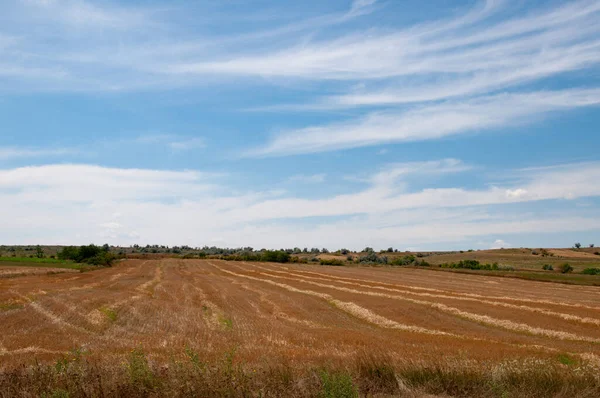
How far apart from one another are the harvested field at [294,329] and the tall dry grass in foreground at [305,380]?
0.23 m

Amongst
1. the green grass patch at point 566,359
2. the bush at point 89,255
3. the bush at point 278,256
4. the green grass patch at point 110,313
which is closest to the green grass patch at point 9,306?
the green grass patch at point 110,313

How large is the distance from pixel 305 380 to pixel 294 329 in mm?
13498

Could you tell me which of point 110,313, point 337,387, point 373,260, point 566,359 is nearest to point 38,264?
point 110,313

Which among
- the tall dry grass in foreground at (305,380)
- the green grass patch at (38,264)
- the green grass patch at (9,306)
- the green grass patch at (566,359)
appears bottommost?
the green grass patch at (9,306)

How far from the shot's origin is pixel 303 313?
3192 cm

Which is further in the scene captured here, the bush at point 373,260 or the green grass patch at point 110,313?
the bush at point 373,260

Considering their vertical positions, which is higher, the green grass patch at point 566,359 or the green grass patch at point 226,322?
the green grass patch at point 566,359

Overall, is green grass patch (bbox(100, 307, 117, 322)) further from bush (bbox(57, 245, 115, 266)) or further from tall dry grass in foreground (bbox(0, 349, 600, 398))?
bush (bbox(57, 245, 115, 266))

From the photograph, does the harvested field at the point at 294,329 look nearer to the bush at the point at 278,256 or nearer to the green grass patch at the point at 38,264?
the green grass patch at the point at 38,264

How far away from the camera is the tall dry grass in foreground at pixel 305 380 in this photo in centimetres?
1014

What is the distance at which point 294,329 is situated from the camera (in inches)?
944

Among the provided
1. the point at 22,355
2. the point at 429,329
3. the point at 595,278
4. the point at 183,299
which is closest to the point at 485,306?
the point at 429,329

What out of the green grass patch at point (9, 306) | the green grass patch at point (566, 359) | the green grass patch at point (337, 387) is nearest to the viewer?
the green grass patch at point (337, 387)

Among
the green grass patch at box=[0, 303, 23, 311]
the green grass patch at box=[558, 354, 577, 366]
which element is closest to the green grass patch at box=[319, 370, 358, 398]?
the green grass patch at box=[558, 354, 577, 366]
